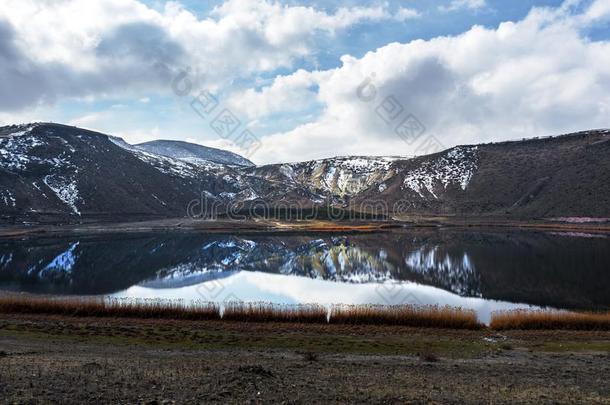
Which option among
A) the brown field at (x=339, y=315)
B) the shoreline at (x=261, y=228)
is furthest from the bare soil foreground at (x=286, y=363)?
the shoreline at (x=261, y=228)

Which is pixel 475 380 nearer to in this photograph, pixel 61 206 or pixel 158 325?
pixel 158 325

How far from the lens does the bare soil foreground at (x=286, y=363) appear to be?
12094 mm

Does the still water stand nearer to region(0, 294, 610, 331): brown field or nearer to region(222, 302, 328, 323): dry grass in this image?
region(0, 294, 610, 331): brown field

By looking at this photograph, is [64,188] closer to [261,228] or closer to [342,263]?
[261,228]

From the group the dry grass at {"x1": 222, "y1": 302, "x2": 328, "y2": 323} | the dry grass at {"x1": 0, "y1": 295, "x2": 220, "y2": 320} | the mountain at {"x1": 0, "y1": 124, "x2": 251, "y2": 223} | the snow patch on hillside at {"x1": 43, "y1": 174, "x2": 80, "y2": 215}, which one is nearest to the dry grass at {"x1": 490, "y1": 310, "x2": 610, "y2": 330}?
the dry grass at {"x1": 222, "y1": 302, "x2": 328, "y2": 323}

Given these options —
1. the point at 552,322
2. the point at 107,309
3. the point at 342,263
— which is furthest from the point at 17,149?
the point at 552,322

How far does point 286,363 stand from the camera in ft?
55.4

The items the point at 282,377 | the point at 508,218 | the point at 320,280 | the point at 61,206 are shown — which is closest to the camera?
the point at 282,377

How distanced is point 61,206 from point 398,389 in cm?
16388

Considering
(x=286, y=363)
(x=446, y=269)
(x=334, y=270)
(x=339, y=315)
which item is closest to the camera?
(x=286, y=363)

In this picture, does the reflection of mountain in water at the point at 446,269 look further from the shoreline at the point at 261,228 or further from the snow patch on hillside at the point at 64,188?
the snow patch on hillside at the point at 64,188

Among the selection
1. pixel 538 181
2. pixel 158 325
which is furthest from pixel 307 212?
pixel 158 325

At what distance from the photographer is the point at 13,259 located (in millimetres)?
67188

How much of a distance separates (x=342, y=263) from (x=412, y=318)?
3514 centimetres
